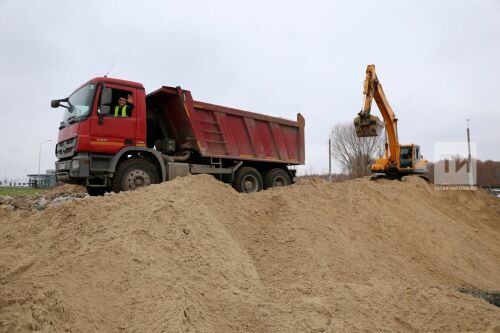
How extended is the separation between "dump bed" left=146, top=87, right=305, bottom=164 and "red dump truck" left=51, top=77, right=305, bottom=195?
23 millimetres

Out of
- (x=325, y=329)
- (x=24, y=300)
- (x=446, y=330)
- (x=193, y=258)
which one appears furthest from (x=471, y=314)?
(x=24, y=300)

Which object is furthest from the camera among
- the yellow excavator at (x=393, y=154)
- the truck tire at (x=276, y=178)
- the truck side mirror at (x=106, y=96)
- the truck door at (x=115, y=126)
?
the yellow excavator at (x=393, y=154)

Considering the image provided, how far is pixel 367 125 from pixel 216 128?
557 centimetres

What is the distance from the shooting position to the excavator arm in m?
12.0

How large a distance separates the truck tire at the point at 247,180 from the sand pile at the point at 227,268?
8.41ft

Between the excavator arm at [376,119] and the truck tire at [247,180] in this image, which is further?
the excavator arm at [376,119]

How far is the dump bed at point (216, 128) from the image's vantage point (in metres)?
8.55

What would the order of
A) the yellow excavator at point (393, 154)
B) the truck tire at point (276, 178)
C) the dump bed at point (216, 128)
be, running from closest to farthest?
the dump bed at point (216, 128) < the truck tire at point (276, 178) < the yellow excavator at point (393, 154)

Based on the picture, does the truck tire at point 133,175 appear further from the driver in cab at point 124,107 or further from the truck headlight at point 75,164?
the driver in cab at point 124,107

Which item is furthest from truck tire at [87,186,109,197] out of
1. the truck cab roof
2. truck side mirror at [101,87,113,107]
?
the truck cab roof

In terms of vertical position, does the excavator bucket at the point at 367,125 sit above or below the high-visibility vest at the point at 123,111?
above

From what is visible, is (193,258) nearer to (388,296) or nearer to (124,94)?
(388,296)

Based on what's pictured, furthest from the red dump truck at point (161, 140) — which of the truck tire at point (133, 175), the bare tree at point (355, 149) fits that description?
the bare tree at point (355, 149)

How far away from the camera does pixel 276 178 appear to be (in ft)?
33.7
